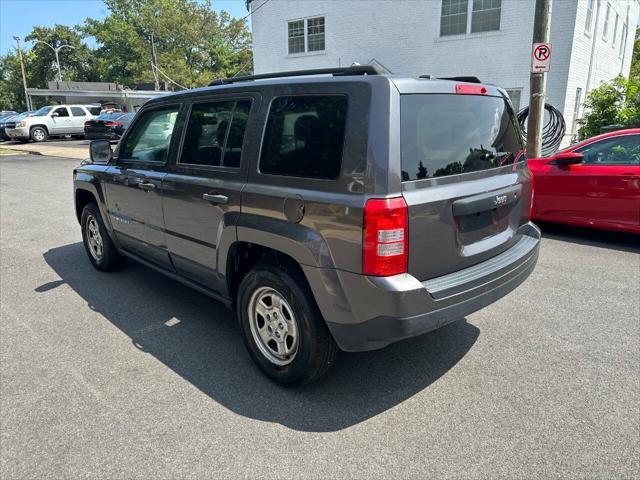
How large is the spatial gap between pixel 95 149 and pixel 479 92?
3925 mm

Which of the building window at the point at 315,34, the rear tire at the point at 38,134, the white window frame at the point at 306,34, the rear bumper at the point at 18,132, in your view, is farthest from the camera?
the rear tire at the point at 38,134

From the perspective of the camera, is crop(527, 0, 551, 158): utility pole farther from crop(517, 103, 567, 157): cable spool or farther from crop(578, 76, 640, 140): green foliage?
crop(578, 76, 640, 140): green foliage

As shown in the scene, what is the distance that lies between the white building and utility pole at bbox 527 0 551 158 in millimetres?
5153

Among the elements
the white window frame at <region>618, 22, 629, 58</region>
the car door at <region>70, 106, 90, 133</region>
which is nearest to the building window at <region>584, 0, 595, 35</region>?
the white window frame at <region>618, 22, 629, 58</region>

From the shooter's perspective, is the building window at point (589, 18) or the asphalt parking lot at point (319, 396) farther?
the building window at point (589, 18)

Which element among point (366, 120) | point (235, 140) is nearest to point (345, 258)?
point (366, 120)

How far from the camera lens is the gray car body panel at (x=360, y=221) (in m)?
2.42

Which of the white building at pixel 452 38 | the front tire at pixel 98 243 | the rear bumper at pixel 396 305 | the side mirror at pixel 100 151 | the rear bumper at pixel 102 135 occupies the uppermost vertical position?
the white building at pixel 452 38

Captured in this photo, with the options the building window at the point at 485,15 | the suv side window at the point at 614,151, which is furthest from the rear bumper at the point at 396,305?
the building window at the point at 485,15

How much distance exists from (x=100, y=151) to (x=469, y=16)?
1316 cm

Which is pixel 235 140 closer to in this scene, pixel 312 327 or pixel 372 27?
pixel 312 327

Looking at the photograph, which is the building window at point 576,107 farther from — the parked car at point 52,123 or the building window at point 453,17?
the parked car at point 52,123

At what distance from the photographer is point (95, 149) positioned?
4.97 m

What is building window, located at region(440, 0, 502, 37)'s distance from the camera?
14.1 meters
